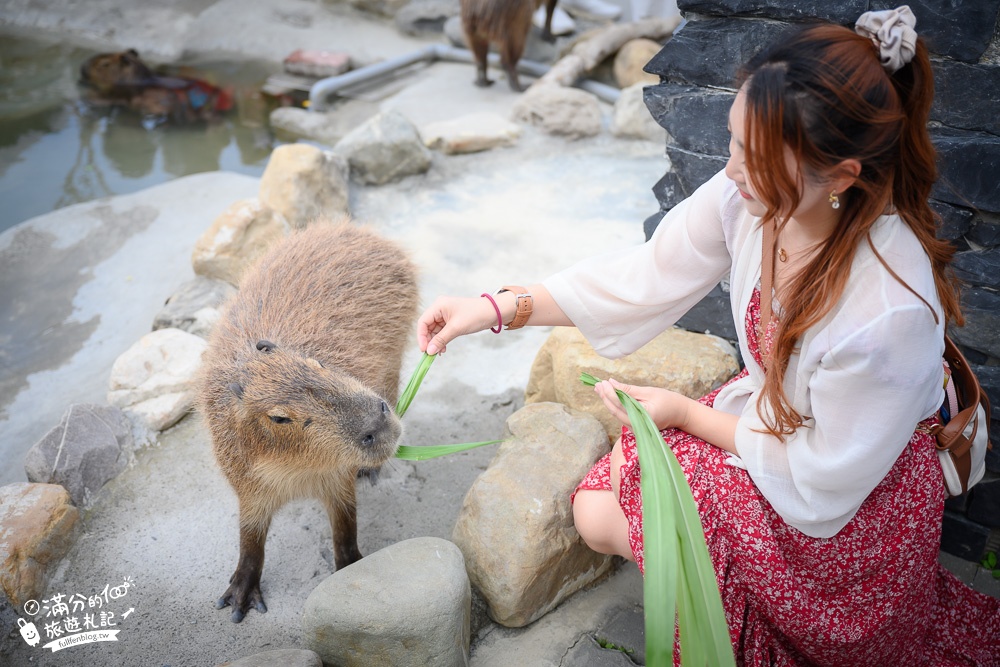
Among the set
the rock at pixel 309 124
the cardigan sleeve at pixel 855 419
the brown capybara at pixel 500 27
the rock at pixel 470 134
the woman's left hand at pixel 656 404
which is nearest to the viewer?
the cardigan sleeve at pixel 855 419

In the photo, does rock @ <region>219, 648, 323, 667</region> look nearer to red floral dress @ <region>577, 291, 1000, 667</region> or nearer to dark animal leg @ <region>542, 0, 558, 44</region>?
red floral dress @ <region>577, 291, 1000, 667</region>

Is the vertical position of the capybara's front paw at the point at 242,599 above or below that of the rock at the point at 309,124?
above

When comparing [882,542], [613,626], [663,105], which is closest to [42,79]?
[663,105]

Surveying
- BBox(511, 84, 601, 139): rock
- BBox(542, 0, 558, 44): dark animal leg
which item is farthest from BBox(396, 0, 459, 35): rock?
BBox(511, 84, 601, 139): rock

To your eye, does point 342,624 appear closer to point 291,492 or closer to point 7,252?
point 291,492

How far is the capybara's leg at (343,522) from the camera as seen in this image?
248 centimetres

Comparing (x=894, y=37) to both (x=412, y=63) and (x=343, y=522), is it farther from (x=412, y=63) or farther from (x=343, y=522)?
(x=412, y=63)

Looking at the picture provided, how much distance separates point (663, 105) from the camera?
250 cm

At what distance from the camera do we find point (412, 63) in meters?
8.02

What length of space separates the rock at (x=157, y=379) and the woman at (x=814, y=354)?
5.11 feet

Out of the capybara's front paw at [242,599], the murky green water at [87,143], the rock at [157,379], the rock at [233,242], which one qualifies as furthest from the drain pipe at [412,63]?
the capybara's front paw at [242,599]

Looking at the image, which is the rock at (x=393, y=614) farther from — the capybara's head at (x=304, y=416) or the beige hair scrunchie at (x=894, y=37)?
the beige hair scrunchie at (x=894, y=37)

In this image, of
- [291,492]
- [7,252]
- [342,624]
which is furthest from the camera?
[7,252]

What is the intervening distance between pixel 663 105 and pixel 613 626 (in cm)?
166
